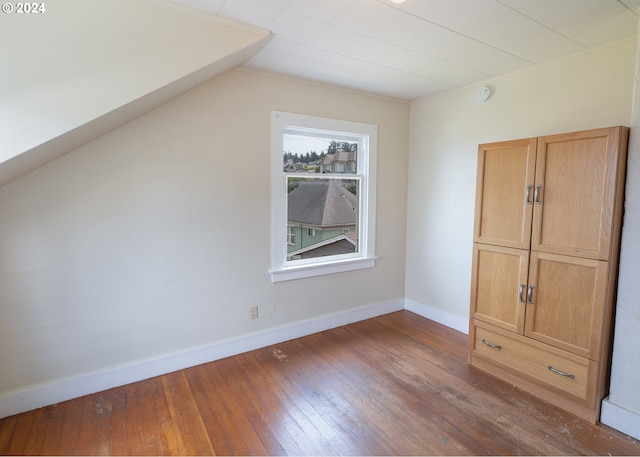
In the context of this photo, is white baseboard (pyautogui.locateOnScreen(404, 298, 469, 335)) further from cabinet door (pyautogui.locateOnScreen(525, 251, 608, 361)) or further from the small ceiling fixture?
the small ceiling fixture

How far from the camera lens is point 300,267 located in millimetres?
3197

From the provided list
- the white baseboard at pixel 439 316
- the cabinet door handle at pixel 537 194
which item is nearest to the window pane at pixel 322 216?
the white baseboard at pixel 439 316

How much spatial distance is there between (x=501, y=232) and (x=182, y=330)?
2635 millimetres

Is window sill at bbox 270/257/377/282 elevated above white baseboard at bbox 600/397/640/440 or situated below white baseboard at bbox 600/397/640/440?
above

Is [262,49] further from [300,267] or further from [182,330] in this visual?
[182,330]

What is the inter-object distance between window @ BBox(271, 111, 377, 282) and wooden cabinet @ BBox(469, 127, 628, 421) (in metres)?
1.27

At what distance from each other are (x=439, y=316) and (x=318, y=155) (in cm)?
221

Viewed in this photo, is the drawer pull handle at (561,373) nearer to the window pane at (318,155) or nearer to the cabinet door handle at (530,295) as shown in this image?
the cabinet door handle at (530,295)

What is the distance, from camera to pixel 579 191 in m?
2.10

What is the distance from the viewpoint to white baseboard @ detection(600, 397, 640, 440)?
193 cm

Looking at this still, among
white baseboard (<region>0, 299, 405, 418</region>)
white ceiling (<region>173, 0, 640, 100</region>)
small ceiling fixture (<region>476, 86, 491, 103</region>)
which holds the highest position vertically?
white ceiling (<region>173, 0, 640, 100</region>)

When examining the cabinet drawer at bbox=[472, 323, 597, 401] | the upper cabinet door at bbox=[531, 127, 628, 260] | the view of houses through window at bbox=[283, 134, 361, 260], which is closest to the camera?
the upper cabinet door at bbox=[531, 127, 628, 260]

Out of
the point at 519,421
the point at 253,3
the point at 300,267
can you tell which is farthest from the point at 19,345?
the point at 519,421

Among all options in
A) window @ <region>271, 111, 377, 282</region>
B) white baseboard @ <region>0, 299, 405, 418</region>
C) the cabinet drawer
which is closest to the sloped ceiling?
window @ <region>271, 111, 377, 282</region>
